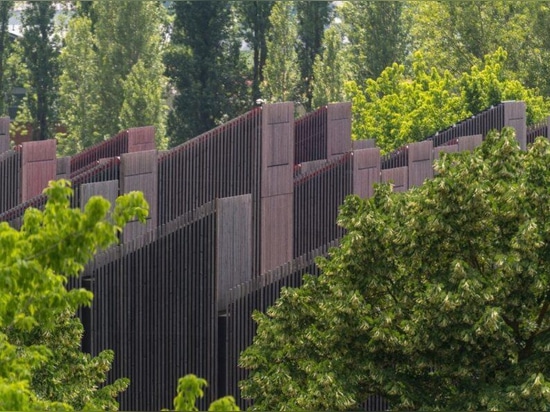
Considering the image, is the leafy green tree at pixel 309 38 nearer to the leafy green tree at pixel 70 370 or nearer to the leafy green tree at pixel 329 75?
the leafy green tree at pixel 329 75

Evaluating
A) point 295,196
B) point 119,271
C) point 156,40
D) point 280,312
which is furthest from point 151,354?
point 156,40

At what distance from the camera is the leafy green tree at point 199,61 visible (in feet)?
211

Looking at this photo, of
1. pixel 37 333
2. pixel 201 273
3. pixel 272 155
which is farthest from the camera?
pixel 272 155

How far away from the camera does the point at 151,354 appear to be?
2445 cm

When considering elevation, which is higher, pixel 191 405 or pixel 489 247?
pixel 489 247

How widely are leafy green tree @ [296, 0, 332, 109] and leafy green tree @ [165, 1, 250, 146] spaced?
2870mm

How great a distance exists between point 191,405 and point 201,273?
10.9 m

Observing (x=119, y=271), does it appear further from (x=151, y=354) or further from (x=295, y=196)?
(x=295, y=196)

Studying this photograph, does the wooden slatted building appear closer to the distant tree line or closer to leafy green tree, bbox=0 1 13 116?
the distant tree line

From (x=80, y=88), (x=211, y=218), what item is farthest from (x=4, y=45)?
(x=211, y=218)

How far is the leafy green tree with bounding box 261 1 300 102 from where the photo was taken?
214ft

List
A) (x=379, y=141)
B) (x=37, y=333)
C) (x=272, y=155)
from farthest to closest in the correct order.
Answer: (x=379, y=141), (x=272, y=155), (x=37, y=333)

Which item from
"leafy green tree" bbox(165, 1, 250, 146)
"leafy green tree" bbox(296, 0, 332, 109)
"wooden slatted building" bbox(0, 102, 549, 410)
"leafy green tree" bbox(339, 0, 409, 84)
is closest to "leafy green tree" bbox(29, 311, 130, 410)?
"wooden slatted building" bbox(0, 102, 549, 410)

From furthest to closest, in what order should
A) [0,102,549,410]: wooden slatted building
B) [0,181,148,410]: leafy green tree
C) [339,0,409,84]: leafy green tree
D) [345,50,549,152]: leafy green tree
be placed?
[339,0,409,84]: leafy green tree, [345,50,549,152]: leafy green tree, [0,102,549,410]: wooden slatted building, [0,181,148,410]: leafy green tree
